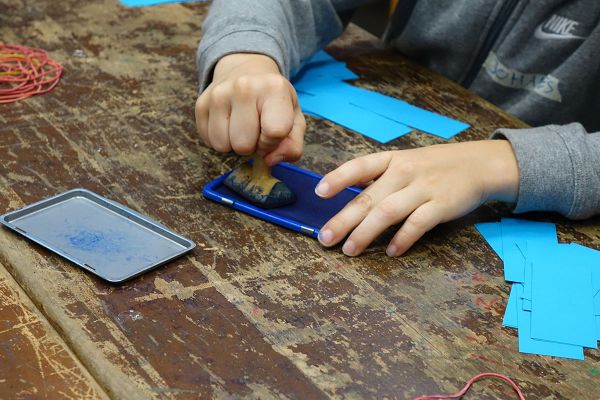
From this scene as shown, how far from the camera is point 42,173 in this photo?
0.93 meters

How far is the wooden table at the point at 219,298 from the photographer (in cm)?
66

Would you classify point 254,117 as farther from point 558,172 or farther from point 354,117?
point 558,172

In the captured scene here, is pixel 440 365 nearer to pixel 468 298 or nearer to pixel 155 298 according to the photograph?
pixel 468 298

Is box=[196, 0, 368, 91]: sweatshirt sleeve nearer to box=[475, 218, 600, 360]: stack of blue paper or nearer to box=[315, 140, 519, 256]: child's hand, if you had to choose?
box=[315, 140, 519, 256]: child's hand

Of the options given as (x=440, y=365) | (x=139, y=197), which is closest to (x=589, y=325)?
(x=440, y=365)

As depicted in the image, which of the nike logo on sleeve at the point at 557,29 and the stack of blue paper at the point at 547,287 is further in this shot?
the nike logo on sleeve at the point at 557,29

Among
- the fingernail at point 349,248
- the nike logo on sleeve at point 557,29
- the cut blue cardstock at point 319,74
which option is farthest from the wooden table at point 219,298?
the nike logo on sleeve at point 557,29

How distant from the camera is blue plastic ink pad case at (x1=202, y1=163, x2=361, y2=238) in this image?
88 centimetres

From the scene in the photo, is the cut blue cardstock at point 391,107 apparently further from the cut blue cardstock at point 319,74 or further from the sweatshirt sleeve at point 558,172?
the sweatshirt sleeve at point 558,172

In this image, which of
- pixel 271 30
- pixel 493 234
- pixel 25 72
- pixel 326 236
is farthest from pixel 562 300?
pixel 25 72

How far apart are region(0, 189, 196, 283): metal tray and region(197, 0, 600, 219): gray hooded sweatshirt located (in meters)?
0.29

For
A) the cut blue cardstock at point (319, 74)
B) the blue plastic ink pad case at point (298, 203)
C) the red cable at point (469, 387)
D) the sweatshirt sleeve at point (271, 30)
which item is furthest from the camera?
the cut blue cardstock at point (319, 74)

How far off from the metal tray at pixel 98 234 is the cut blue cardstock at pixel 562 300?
35 centimetres

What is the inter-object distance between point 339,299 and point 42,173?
39cm
